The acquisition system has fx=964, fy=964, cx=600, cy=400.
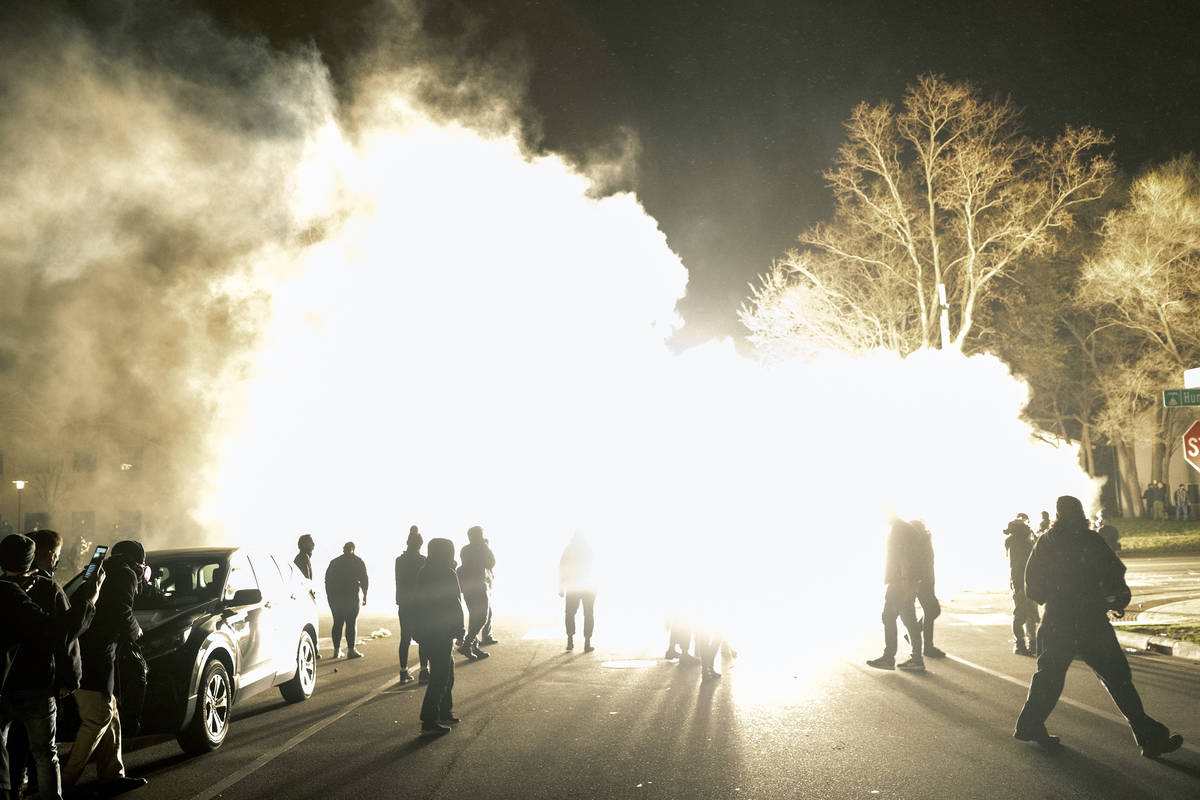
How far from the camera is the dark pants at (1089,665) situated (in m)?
6.55

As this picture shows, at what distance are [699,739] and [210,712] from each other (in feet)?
12.5

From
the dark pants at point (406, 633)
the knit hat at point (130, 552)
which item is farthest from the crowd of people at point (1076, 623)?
the knit hat at point (130, 552)

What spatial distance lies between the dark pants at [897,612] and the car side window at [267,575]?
21.6 ft

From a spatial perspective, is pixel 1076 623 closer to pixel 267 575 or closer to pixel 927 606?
pixel 927 606

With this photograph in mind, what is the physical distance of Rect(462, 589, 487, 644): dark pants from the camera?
12.5m

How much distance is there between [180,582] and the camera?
347 inches

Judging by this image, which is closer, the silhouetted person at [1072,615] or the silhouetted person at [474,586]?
the silhouetted person at [1072,615]

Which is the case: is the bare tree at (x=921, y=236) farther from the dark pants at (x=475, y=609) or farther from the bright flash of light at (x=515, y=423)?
the dark pants at (x=475, y=609)

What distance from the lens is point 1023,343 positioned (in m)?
39.0

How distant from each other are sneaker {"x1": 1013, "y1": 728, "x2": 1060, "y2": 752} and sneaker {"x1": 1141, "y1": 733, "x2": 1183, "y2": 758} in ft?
2.05

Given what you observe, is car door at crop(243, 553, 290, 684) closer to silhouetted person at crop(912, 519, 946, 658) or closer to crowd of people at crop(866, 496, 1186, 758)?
crowd of people at crop(866, 496, 1186, 758)

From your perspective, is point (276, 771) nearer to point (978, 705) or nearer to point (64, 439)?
point (978, 705)

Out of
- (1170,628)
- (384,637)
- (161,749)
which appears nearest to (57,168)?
(384,637)

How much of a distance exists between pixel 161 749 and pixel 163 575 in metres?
1.68
